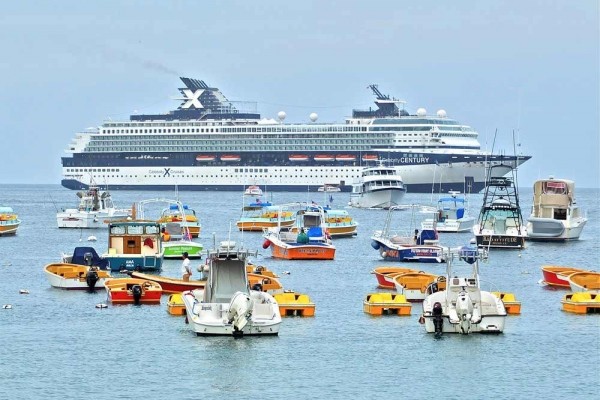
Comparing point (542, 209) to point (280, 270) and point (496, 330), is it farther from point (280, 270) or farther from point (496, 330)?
point (496, 330)

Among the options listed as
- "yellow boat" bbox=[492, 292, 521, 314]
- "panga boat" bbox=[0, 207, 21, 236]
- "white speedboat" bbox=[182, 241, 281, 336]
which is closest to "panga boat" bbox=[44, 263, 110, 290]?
"white speedboat" bbox=[182, 241, 281, 336]

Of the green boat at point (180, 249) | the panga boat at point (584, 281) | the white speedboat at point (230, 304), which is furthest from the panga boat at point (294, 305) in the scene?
the green boat at point (180, 249)

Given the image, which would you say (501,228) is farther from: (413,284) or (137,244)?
(413,284)

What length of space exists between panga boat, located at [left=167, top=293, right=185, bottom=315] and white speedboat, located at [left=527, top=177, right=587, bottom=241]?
4487 cm

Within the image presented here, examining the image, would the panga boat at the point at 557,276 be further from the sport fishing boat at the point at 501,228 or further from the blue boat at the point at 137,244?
the sport fishing boat at the point at 501,228

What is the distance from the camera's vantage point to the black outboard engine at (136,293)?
48656 mm

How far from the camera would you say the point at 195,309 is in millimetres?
40438

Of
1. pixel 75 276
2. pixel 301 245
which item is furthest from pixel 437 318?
pixel 301 245

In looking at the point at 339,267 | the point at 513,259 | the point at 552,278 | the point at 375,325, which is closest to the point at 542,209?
the point at 513,259

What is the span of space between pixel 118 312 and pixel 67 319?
1.91m

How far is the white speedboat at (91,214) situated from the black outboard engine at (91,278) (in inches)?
1962

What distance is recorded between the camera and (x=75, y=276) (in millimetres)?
54688

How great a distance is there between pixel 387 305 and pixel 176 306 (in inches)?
260

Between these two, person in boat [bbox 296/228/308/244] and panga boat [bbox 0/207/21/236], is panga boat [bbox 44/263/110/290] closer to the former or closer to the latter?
person in boat [bbox 296/228/308/244]
